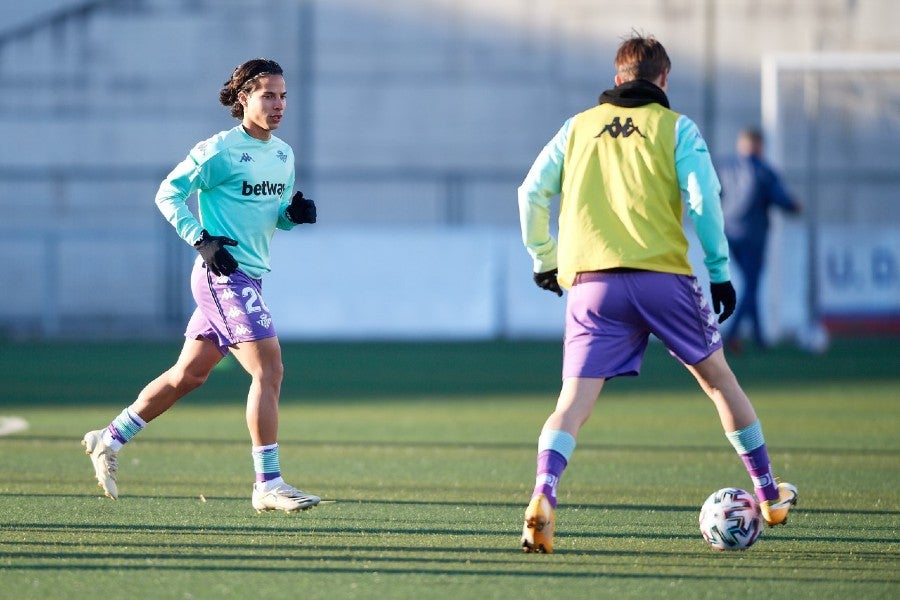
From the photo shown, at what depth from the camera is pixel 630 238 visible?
5.65 metres

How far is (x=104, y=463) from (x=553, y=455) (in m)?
2.32

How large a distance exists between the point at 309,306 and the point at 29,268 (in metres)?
6.17

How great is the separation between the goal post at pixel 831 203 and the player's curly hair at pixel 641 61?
12.1 meters

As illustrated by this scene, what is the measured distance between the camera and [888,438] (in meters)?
9.64

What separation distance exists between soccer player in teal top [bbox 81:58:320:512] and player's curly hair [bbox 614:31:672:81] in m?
1.57

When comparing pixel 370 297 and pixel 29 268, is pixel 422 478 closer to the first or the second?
pixel 370 297

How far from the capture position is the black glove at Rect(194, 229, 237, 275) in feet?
21.0

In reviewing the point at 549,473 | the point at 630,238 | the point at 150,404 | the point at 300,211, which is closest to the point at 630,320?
the point at 630,238

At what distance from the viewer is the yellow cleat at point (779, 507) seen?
19.6 feet

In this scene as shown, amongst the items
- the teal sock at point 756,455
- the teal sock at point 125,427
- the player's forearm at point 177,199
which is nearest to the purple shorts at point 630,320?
the teal sock at point 756,455

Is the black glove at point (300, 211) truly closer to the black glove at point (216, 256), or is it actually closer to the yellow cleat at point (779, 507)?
the black glove at point (216, 256)

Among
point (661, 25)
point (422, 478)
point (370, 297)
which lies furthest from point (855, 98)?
point (422, 478)

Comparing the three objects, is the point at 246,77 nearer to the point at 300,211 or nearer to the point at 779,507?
the point at 300,211

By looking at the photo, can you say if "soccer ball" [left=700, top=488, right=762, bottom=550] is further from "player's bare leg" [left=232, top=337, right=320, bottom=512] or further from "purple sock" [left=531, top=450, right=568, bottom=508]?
"player's bare leg" [left=232, top=337, right=320, bottom=512]
